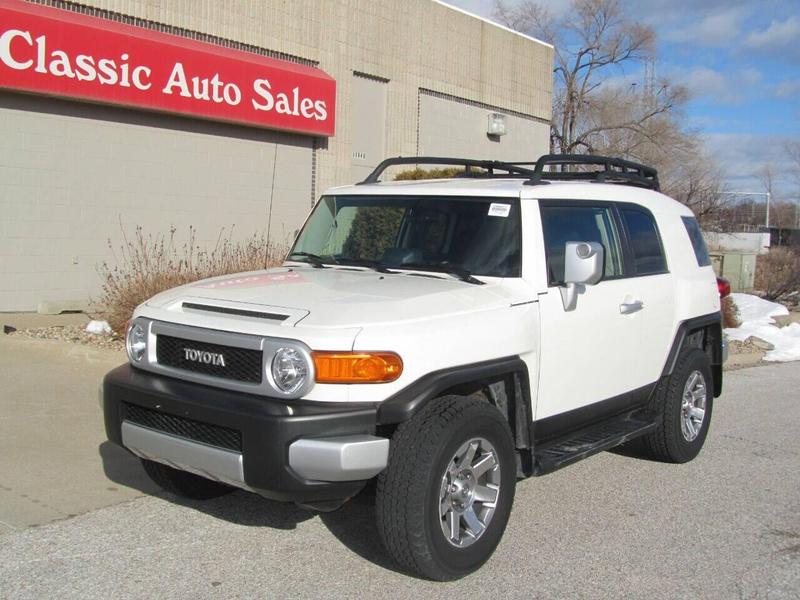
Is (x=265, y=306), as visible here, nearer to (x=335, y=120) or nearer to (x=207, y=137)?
(x=207, y=137)

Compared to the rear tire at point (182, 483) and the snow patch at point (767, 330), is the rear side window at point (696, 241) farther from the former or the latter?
the snow patch at point (767, 330)

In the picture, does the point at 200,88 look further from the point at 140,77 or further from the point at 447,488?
the point at 447,488

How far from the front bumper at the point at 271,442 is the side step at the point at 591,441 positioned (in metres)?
1.34

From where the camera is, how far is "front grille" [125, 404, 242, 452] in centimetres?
417

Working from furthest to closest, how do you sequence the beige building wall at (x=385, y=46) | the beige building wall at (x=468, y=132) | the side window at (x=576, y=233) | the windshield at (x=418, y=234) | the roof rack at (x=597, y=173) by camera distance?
the beige building wall at (x=468, y=132) < the beige building wall at (x=385, y=46) < the roof rack at (x=597, y=173) < the side window at (x=576, y=233) < the windshield at (x=418, y=234)

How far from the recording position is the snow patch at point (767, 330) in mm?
13273

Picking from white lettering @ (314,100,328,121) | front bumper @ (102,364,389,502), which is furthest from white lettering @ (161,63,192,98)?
front bumper @ (102,364,389,502)

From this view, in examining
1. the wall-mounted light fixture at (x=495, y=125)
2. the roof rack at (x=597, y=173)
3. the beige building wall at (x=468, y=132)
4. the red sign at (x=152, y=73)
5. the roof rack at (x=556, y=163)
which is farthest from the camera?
the wall-mounted light fixture at (x=495, y=125)

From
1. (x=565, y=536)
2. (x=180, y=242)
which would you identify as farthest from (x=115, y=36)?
(x=565, y=536)

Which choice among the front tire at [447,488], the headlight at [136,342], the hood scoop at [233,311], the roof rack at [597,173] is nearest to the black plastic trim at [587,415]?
the front tire at [447,488]

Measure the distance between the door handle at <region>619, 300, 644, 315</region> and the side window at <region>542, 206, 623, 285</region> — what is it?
8.3 inches

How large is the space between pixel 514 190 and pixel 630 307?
1.20 meters

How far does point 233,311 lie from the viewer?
175 inches

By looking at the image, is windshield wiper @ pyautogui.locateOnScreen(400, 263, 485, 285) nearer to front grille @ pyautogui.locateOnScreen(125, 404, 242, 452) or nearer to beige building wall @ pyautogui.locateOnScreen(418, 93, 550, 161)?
front grille @ pyautogui.locateOnScreen(125, 404, 242, 452)
